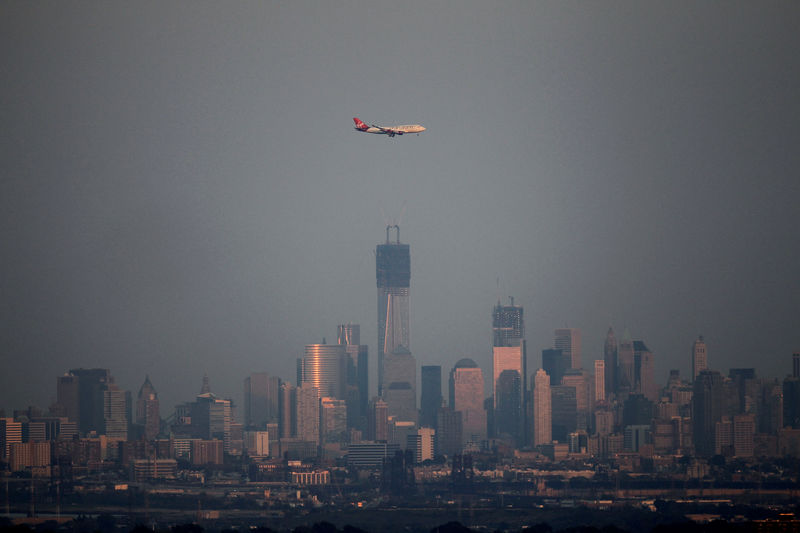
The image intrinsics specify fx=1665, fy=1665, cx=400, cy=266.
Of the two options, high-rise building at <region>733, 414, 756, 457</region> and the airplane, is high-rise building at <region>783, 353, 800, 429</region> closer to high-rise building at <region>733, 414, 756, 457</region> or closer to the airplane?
high-rise building at <region>733, 414, 756, 457</region>

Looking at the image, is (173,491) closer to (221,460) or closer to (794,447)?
(221,460)

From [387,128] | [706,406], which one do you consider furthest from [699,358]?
[387,128]

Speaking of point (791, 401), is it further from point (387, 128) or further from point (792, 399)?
point (387, 128)

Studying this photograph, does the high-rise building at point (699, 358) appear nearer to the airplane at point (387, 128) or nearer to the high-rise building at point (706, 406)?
the high-rise building at point (706, 406)

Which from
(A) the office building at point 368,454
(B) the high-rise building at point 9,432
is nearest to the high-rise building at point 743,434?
(A) the office building at point 368,454

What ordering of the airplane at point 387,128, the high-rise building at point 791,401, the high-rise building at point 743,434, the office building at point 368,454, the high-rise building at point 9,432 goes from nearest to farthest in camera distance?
the airplane at point 387,128, the high-rise building at point 743,434, the high-rise building at point 9,432, the office building at point 368,454, the high-rise building at point 791,401

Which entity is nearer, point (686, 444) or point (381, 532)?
point (381, 532)

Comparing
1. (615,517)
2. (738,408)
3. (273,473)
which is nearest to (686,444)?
(738,408)

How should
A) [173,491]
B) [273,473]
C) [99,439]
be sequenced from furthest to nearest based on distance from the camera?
[99,439] < [273,473] < [173,491]

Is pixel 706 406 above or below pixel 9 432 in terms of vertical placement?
above
